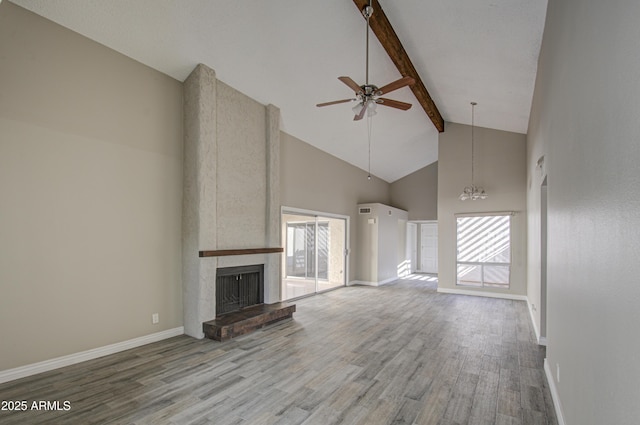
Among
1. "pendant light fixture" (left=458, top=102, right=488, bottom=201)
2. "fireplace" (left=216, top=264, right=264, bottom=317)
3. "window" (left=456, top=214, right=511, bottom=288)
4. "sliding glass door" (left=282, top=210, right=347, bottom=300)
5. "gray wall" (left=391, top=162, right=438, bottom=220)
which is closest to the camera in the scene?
"fireplace" (left=216, top=264, right=264, bottom=317)

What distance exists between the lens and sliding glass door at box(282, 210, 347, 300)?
852 cm

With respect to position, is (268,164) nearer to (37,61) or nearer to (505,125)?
(37,61)

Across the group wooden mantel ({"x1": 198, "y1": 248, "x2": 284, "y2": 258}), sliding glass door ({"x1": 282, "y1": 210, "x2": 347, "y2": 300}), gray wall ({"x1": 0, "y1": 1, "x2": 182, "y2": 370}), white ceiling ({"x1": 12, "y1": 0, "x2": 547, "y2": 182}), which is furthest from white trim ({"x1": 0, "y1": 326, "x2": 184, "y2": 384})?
sliding glass door ({"x1": 282, "y1": 210, "x2": 347, "y2": 300})

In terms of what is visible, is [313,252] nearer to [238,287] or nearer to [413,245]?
[238,287]

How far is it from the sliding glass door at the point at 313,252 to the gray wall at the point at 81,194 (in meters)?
4.14

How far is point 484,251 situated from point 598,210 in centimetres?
694

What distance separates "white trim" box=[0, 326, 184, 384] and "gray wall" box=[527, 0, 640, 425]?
458cm

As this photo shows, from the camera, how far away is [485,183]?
7934 millimetres

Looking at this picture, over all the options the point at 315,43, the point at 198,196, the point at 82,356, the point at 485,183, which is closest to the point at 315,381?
the point at 82,356

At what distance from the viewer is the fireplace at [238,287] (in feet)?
16.9

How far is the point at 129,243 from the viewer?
13.9 feet

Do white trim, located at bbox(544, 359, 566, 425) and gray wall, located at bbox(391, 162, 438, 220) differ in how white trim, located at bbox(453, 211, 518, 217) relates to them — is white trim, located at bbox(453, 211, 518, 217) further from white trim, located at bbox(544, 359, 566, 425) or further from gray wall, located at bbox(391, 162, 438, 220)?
white trim, located at bbox(544, 359, 566, 425)

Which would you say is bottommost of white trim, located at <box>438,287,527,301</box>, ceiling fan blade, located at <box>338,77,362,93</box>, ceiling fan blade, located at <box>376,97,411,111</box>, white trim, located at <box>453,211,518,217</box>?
white trim, located at <box>438,287,527,301</box>

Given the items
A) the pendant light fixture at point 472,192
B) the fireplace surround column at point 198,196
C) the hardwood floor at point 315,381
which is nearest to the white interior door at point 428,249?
the pendant light fixture at point 472,192
